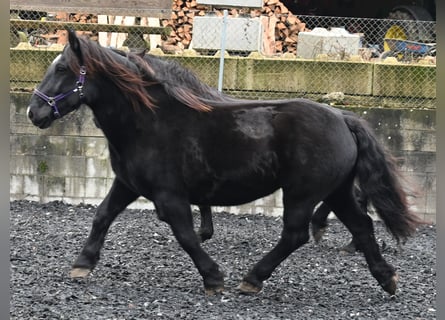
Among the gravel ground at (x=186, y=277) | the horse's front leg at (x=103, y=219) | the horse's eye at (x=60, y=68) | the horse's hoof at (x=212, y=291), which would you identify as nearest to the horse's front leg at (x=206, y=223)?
the gravel ground at (x=186, y=277)

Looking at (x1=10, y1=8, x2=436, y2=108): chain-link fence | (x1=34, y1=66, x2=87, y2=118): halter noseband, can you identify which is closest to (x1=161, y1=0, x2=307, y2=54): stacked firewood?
(x1=10, y1=8, x2=436, y2=108): chain-link fence

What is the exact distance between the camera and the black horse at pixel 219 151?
18.1 feet

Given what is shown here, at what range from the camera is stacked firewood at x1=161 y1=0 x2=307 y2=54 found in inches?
485

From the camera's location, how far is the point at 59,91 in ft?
18.1

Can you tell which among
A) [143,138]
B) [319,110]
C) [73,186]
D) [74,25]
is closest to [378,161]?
[319,110]

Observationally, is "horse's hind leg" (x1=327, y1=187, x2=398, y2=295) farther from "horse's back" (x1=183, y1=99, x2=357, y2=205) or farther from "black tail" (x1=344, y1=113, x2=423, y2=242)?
"horse's back" (x1=183, y1=99, x2=357, y2=205)

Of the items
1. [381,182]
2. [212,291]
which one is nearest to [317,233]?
[381,182]

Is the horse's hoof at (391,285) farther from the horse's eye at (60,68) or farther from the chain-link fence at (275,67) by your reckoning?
the chain-link fence at (275,67)

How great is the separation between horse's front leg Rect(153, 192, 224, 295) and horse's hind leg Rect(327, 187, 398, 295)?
41.4 inches

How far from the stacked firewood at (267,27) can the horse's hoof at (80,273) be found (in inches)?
269

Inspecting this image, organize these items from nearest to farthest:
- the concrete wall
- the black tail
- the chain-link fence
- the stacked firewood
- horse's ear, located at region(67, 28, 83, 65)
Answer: horse's ear, located at region(67, 28, 83, 65) < the black tail < the concrete wall < the chain-link fence < the stacked firewood

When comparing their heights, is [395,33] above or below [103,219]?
above

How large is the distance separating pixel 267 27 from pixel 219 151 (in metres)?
7.13

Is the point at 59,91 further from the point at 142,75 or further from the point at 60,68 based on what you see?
the point at 142,75
